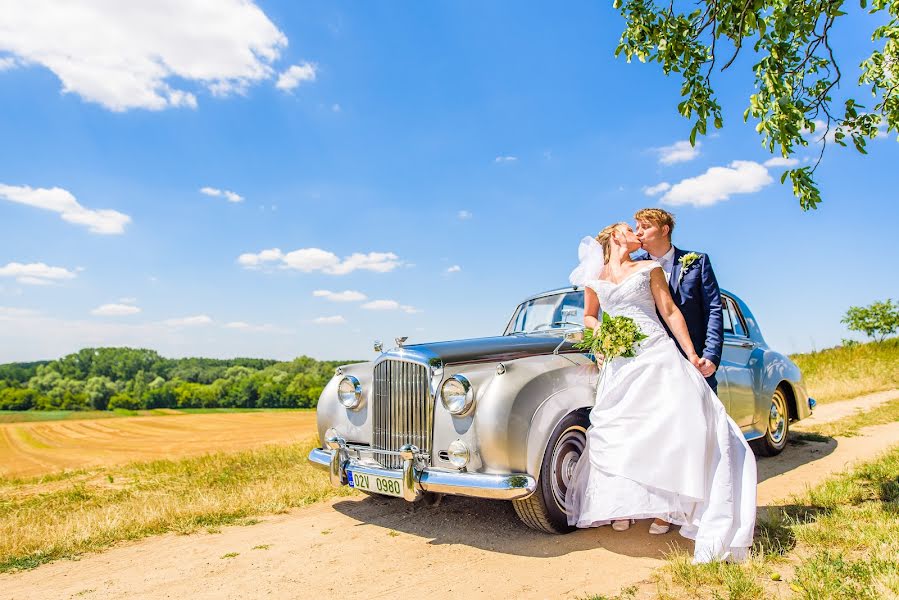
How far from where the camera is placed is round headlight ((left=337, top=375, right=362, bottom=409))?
18.0 feet

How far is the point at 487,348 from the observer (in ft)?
17.4

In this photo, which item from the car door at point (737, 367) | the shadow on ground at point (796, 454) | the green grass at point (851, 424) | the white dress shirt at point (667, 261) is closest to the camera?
the white dress shirt at point (667, 261)

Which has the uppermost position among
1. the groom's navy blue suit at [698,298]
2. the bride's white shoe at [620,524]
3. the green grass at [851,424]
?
the groom's navy blue suit at [698,298]

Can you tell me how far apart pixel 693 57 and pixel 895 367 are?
53.8 ft

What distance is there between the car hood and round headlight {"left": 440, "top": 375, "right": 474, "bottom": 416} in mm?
300

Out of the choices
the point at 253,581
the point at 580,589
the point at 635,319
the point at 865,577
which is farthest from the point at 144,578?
the point at 865,577

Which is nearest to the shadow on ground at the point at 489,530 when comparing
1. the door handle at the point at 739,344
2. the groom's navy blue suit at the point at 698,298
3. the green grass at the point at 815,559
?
the green grass at the point at 815,559

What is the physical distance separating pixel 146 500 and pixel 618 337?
555 centimetres

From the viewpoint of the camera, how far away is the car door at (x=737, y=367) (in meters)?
6.76

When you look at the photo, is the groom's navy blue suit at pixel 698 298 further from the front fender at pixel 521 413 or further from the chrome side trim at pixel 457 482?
the chrome side trim at pixel 457 482

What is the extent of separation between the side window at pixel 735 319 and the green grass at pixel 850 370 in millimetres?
8465

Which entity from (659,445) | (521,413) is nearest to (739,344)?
(659,445)

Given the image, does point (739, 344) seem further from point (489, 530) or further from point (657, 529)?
point (489, 530)

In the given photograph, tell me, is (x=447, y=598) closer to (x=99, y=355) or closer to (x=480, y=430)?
(x=480, y=430)
